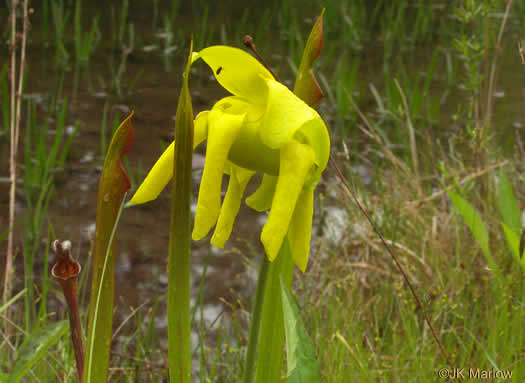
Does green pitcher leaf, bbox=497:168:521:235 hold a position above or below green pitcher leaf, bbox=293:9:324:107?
below

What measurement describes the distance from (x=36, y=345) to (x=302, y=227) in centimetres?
39

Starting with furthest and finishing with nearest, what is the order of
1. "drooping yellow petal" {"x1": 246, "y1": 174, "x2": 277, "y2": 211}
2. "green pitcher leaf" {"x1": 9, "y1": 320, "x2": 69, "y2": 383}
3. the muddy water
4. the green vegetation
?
the muddy water → the green vegetation → "green pitcher leaf" {"x1": 9, "y1": 320, "x2": 69, "y2": 383} → "drooping yellow petal" {"x1": 246, "y1": 174, "x2": 277, "y2": 211}

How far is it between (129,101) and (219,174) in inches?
100

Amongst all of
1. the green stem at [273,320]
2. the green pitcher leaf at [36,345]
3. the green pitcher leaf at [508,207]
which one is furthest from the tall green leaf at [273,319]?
the green pitcher leaf at [508,207]

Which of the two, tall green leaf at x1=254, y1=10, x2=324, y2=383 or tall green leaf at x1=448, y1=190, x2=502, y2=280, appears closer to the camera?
tall green leaf at x1=254, y1=10, x2=324, y2=383

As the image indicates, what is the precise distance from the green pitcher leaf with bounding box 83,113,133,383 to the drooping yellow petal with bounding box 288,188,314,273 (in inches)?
5.9

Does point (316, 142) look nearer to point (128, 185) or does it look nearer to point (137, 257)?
point (128, 185)

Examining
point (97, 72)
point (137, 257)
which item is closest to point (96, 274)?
point (137, 257)

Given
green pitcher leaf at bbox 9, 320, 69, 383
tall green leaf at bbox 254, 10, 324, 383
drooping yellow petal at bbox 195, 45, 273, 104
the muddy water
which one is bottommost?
the muddy water

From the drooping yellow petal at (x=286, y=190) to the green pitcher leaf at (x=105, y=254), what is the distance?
0.43ft

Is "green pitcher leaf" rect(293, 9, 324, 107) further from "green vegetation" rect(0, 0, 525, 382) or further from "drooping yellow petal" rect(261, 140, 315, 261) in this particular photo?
"green vegetation" rect(0, 0, 525, 382)

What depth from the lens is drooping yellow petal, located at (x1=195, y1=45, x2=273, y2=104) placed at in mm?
516

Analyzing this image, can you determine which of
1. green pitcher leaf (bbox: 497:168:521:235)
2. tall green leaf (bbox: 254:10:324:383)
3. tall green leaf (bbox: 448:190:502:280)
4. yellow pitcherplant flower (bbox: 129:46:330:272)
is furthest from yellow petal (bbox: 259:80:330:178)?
green pitcher leaf (bbox: 497:168:521:235)

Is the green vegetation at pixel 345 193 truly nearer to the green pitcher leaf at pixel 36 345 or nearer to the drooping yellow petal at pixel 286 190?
the green pitcher leaf at pixel 36 345
